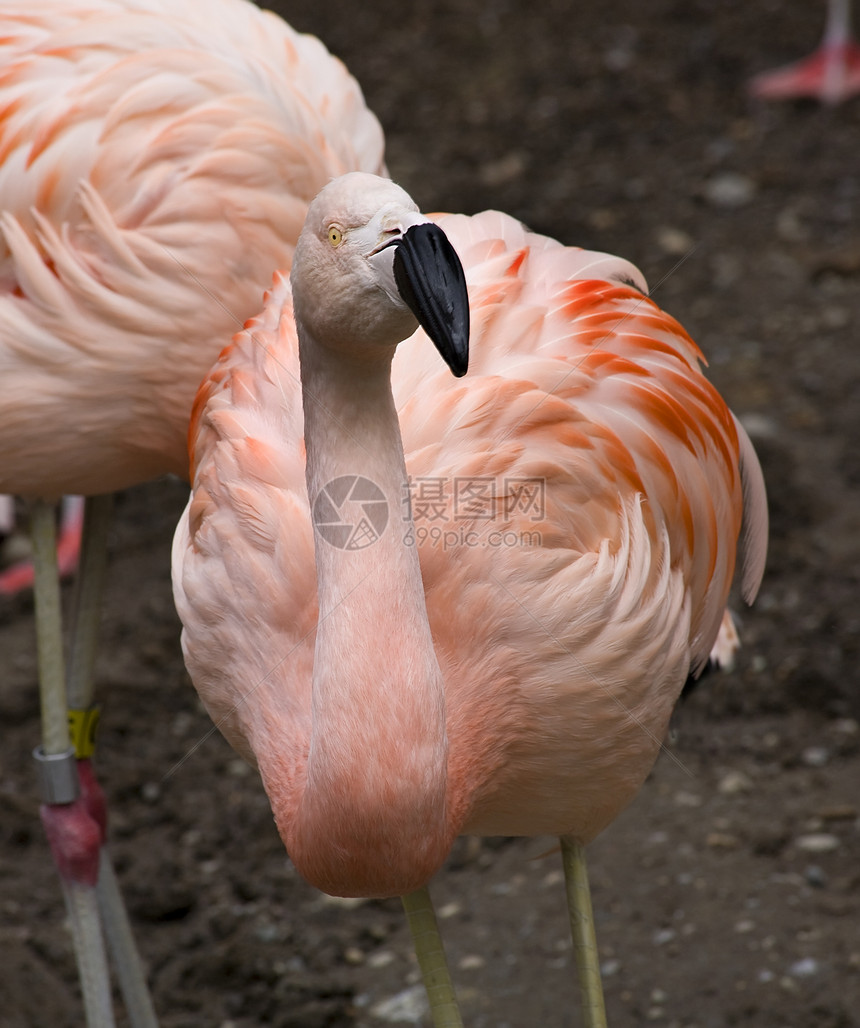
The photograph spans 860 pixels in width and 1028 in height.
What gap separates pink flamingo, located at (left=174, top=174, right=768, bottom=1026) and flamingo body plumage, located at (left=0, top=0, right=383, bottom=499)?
0.20 m

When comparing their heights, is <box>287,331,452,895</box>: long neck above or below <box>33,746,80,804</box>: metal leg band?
above

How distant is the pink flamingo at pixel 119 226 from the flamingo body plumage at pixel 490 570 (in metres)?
0.24

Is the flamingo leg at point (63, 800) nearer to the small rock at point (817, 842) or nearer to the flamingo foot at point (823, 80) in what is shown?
the small rock at point (817, 842)

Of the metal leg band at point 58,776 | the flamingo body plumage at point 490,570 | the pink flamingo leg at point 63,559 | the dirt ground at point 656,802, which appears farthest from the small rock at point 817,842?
the pink flamingo leg at point 63,559

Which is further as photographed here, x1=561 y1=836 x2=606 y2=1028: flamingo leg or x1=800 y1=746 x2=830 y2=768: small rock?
x1=800 y1=746 x2=830 y2=768: small rock

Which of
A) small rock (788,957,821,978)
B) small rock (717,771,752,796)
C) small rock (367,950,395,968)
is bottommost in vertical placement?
small rock (367,950,395,968)

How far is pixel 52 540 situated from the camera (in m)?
2.93

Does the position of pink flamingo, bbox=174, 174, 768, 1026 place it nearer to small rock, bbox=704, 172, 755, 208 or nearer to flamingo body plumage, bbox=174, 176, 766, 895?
flamingo body plumage, bbox=174, 176, 766, 895

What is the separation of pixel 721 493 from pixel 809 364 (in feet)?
9.03

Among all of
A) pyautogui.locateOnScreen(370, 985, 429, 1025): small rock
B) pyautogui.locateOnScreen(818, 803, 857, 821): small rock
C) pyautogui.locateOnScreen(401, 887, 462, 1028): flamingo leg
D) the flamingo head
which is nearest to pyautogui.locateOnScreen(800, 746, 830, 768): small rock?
pyautogui.locateOnScreen(818, 803, 857, 821): small rock

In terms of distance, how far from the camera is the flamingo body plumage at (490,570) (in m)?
1.99

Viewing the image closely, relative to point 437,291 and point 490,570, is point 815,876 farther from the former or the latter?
point 437,291

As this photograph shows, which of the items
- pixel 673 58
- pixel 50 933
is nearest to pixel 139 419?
pixel 50 933

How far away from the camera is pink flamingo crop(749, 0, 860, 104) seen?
21.6 ft
